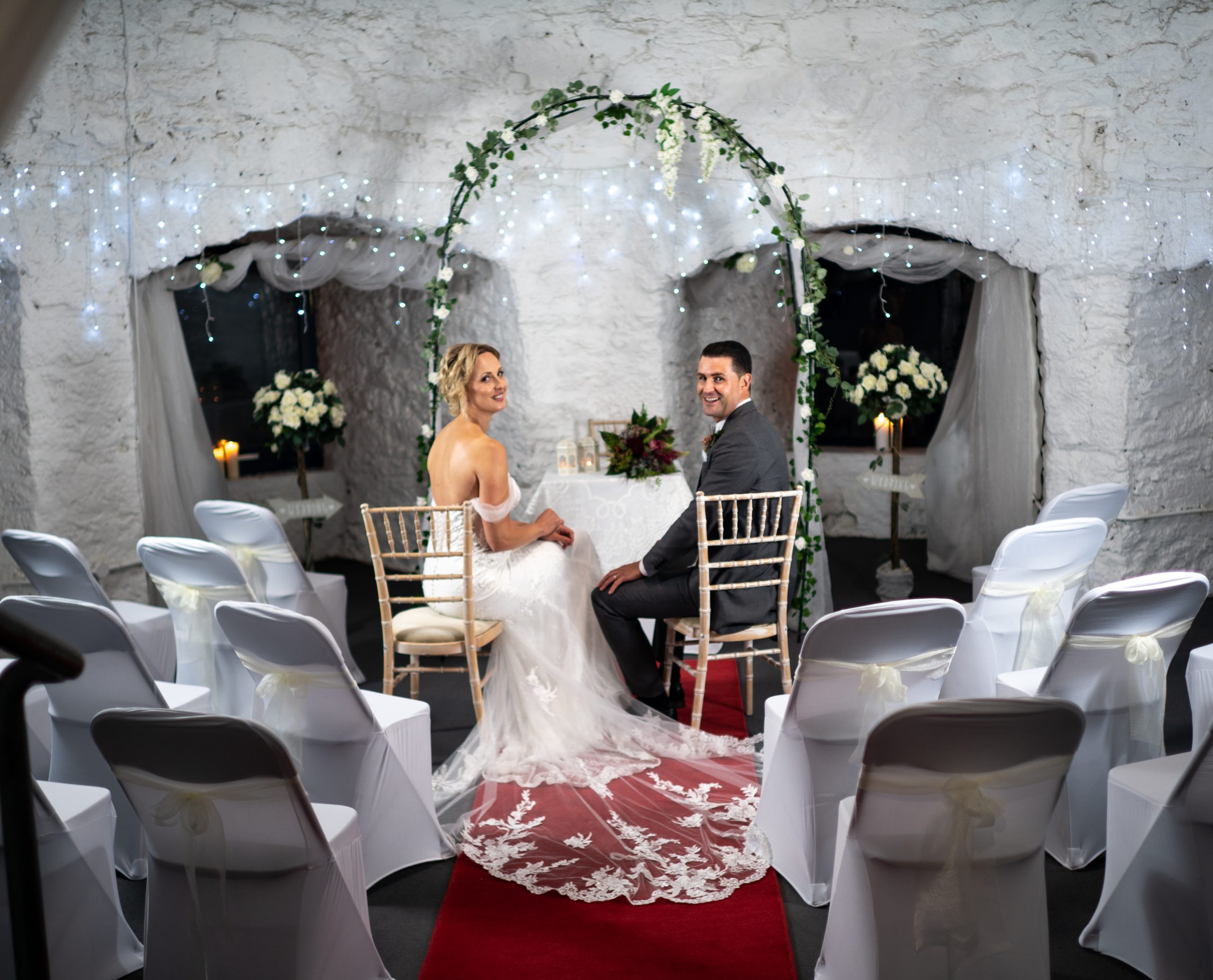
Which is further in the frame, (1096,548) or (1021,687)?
(1096,548)

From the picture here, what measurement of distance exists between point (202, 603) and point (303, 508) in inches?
101

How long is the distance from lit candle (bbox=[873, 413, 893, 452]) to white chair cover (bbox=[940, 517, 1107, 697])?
2.59 m

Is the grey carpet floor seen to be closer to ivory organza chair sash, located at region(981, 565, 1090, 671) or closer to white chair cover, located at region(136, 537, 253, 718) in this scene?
ivory organza chair sash, located at region(981, 565, 1090, 671)

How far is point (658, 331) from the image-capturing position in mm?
6723

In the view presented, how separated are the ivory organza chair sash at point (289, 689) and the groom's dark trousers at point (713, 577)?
1.61m

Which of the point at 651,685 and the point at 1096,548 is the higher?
Answer: the point at 1096,548

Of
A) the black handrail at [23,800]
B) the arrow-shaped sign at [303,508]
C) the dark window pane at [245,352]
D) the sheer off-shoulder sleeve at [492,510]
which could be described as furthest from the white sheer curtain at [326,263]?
the black handrail at [23,800]

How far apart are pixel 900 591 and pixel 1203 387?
2179 mm

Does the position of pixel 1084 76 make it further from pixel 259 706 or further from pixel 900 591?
pixel 259 706

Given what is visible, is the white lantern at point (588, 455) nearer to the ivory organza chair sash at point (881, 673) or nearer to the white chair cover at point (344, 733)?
the white chair cover at point (344, 733)

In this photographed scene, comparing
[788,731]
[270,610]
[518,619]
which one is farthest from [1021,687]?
[270,610]

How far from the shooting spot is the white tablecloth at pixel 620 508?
5.33m

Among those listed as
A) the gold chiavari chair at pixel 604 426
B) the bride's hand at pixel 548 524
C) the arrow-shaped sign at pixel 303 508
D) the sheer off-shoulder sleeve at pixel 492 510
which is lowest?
the arrow-shaped sign at pixel 303 508

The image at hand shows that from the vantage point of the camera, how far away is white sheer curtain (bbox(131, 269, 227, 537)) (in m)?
5.65
